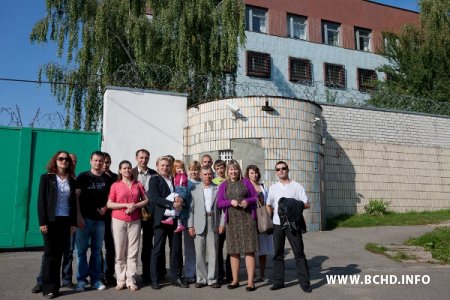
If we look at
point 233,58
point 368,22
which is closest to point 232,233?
point 233,58

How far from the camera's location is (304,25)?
82.1 feet

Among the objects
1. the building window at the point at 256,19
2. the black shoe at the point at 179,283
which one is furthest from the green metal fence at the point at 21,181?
the building window at the point at 256,19

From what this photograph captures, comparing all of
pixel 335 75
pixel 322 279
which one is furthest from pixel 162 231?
pixel 335 75

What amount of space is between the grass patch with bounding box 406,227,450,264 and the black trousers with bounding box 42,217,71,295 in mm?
6787

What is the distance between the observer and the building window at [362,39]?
2658 cm

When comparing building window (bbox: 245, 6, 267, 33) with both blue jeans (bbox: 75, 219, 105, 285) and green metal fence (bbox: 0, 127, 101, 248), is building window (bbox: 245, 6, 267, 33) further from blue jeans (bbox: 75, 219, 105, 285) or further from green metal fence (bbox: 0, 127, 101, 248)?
blue jeans (bbox: 75, 219, 105, 285)

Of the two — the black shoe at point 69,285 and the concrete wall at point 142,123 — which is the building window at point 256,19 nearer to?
the concrete wall at point 142,123

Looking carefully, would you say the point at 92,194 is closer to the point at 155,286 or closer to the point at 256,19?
the point at 155,286

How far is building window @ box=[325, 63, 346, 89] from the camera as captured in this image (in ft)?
81.6

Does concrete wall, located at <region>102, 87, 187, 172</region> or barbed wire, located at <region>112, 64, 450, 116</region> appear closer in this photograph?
concrete wall, located at <region>102, 87, 187, 172</region>

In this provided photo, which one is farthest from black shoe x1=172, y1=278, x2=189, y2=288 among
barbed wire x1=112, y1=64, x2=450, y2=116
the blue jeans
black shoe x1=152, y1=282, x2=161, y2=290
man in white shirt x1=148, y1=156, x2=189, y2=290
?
barbed wire x1=112, y1=64, x2=450, y2=116

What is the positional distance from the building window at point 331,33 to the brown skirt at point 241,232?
22.1 metres

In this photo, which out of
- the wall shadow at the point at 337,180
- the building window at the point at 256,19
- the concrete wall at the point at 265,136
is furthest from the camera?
the building window at the point at 256,19

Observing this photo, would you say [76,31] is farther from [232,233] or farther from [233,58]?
[232,233]
